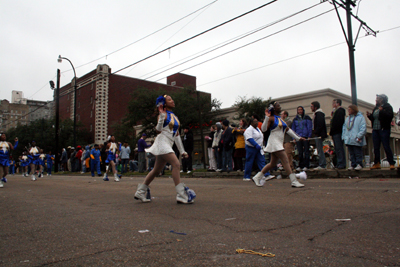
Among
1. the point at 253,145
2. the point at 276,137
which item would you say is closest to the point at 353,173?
the point at 253,145

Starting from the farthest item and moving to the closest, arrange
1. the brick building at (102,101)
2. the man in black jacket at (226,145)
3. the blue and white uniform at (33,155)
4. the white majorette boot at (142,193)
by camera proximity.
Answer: the brick building at (102,101)
the blue and white uniform at (33,155)
the man in black jacket at (226,145)
the white majorette boot at (142,193)

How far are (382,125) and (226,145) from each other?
518cm

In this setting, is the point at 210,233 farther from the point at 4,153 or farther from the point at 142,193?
the point at 4,153

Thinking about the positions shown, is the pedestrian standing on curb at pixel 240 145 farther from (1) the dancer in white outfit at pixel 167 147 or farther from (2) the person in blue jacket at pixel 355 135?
(1) the dancer in white outfit at pixel 167 147

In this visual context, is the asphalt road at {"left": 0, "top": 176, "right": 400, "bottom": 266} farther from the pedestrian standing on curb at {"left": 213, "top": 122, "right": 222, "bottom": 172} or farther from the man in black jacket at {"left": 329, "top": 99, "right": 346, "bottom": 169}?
the pedestrian standing on curb at {"left": 213, "top": 122, "right": 222, "bottom": 172}

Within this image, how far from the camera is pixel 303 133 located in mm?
10742

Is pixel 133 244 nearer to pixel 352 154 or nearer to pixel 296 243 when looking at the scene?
pixel 296 243

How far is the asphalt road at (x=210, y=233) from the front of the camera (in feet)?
8.92

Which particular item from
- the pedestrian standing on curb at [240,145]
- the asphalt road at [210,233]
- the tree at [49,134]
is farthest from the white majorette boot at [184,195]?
the tree at [49,134]

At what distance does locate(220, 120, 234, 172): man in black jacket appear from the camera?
480 inches

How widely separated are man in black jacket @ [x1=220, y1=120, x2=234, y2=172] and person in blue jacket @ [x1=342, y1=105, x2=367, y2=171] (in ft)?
13.2

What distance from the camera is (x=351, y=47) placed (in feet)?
40.1

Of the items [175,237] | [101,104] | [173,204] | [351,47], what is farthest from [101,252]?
[101,104]

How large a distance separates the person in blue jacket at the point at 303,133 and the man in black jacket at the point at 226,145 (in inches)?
93.2
